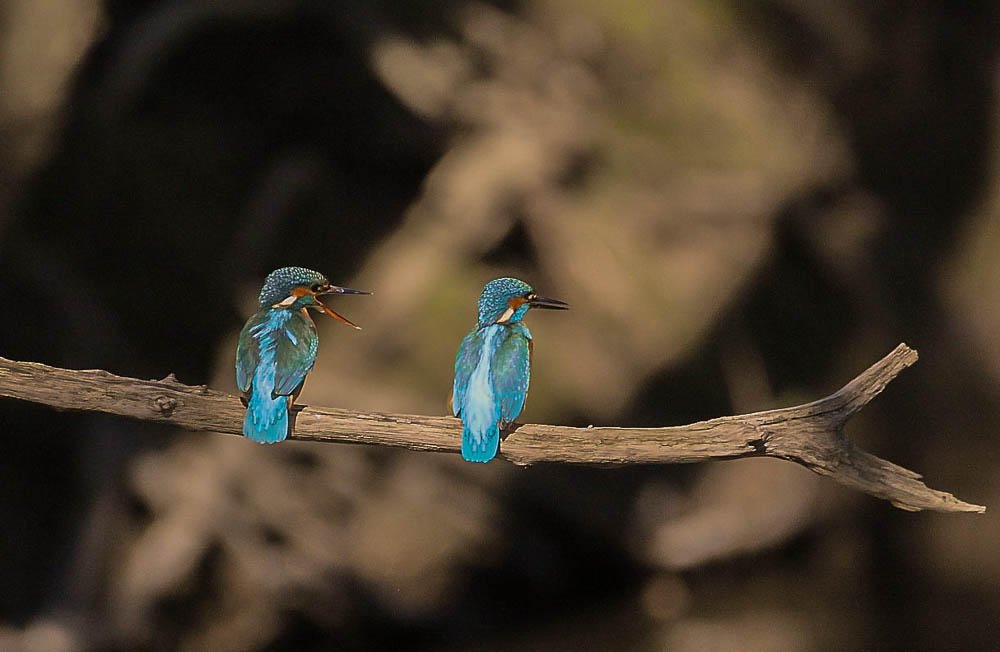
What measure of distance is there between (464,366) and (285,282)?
0.29 metres

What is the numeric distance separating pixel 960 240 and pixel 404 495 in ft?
7.68

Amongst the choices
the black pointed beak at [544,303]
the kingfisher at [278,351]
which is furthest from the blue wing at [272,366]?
the black pointed beak at [544,303]

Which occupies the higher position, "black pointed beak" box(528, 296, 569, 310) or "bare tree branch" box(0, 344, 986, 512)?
"black pointed beak" box(528, 296, 569, 310)

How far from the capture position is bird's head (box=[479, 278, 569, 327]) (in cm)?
150

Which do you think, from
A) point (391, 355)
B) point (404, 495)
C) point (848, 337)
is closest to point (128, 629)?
point (404, 495)

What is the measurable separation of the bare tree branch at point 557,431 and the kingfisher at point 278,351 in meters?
0.03

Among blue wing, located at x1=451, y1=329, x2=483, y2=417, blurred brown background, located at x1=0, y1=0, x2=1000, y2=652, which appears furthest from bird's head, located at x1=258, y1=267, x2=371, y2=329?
blurred brown background, located at x1=0, y1=0, x2=1000, y2=652

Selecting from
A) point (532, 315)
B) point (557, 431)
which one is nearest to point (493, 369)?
point (557, 431)

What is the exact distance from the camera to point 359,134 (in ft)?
16.2

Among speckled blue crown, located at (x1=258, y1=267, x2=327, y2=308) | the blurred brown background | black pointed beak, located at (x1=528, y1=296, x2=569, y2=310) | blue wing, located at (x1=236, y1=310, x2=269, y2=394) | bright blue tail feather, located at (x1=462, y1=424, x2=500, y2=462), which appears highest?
the blurred brown background

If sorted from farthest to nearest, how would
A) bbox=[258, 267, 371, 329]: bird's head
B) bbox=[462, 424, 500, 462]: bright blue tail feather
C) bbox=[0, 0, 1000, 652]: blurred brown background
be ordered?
bbox=[0, 0, 1000, 652]: blurred brown background, bbox=[258, 267, 371, 329]: bird's head, bbox=[462, 424, 500, 462]: bright blue tail feather

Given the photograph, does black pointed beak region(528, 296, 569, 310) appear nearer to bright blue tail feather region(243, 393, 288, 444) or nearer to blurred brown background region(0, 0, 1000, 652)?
bright blue tail feather region(243, 393, 288, 444)

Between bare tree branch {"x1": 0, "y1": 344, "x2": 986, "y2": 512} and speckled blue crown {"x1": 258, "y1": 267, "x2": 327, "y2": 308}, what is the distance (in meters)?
0.18

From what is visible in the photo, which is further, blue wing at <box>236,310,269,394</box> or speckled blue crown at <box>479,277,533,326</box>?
speckled blue crown at <box>479,277,533,326</box>
